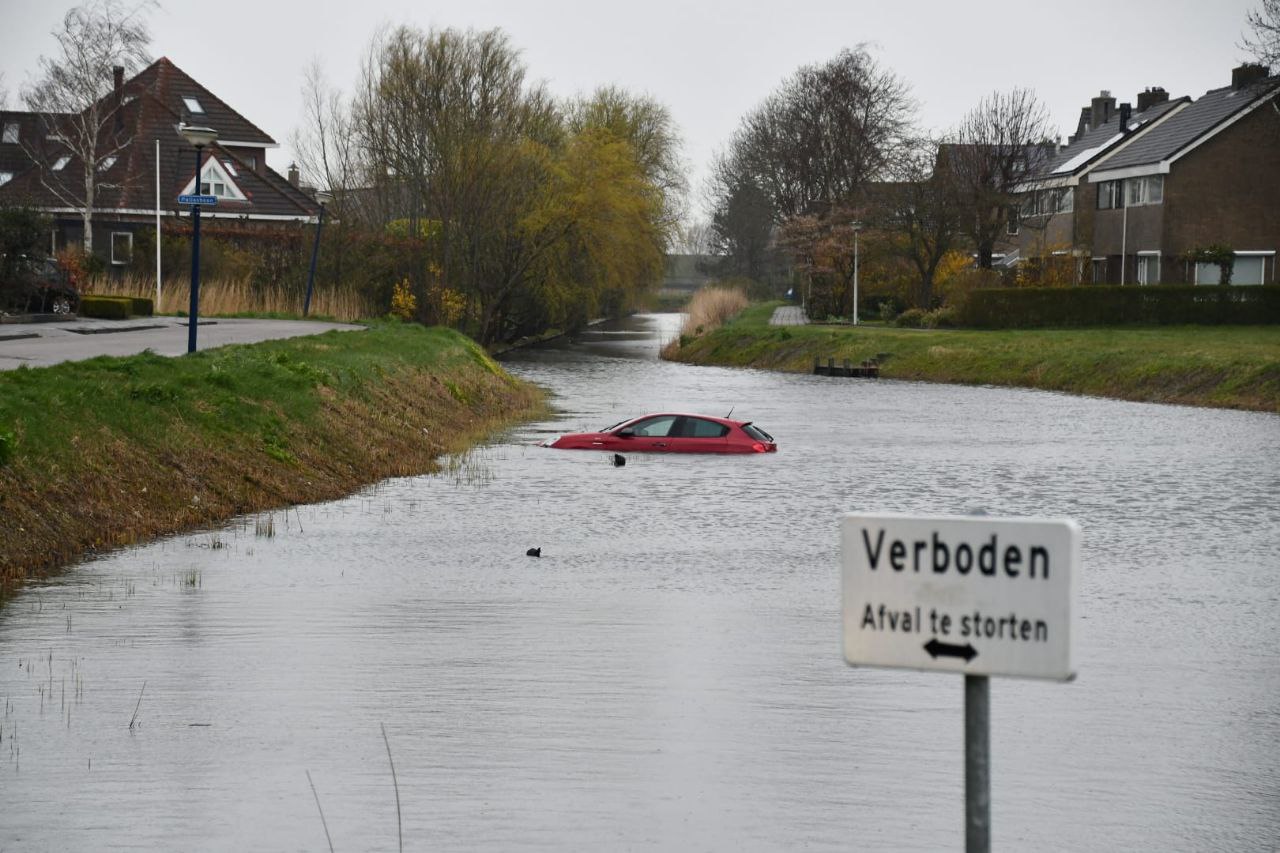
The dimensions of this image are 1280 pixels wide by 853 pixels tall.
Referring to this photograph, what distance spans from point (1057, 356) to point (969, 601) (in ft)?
176

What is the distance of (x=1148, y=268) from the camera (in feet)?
228

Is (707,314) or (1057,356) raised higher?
(707,314)

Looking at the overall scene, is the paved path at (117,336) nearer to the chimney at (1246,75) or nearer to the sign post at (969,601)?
the sign post at (969,601)

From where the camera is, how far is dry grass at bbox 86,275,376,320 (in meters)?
54.3

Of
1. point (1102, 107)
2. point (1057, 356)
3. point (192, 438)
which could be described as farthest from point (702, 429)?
point (1102, 107)

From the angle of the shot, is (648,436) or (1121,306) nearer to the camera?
(648,436)

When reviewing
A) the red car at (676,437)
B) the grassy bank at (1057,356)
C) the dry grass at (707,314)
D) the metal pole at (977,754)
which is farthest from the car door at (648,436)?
the dry grass at (707,314)

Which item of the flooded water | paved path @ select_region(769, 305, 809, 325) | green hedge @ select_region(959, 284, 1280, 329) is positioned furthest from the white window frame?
the flooded water

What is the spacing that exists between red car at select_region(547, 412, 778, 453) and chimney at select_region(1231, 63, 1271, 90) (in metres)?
43.6

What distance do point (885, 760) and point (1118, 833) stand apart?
1869mm

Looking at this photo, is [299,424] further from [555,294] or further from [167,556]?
[555,294]

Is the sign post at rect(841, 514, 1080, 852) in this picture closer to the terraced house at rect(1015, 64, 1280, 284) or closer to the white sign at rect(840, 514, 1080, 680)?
the white sign at rect(840, 514, 1080, 680)

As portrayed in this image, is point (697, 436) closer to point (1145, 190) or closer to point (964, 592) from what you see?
point (964, 592)

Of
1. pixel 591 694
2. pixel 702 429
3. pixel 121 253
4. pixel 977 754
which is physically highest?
pixel 121 253
